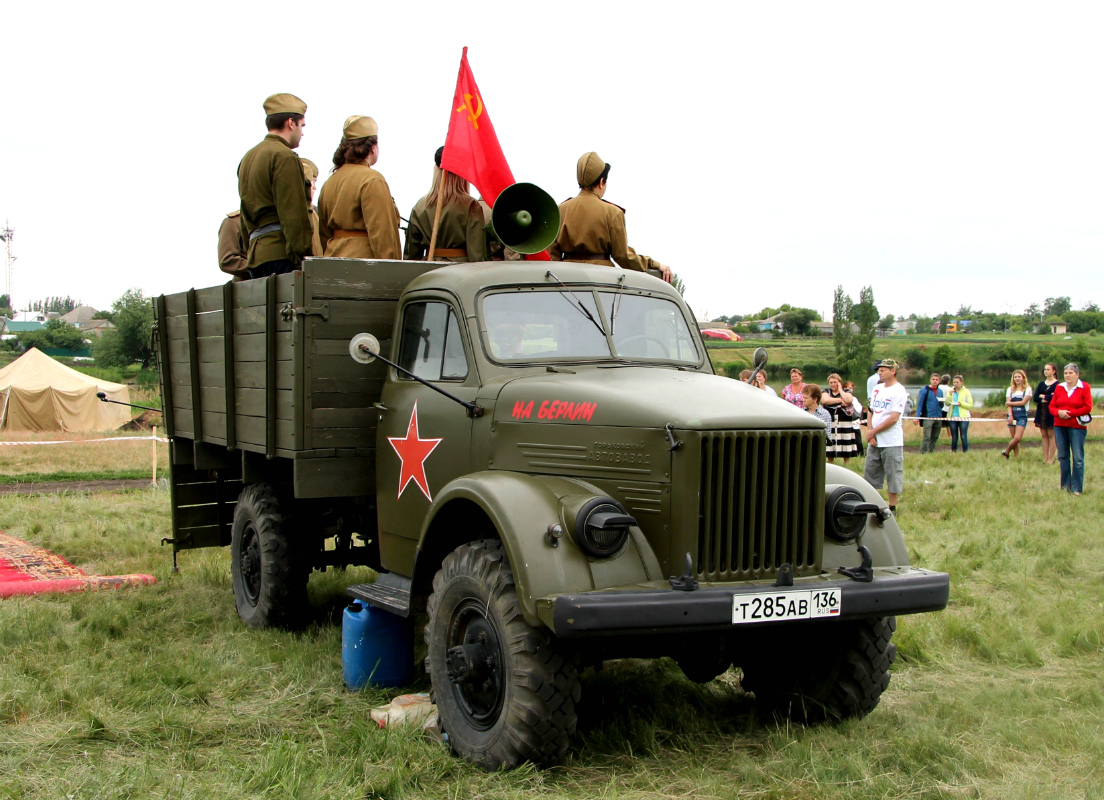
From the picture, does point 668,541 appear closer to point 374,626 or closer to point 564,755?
point 564,755

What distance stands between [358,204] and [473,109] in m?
1.02

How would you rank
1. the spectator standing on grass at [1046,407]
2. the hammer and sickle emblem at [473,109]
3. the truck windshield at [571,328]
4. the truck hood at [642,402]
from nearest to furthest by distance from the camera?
the truck hood at [642,402]
the truck windshield at [571,328]
the hammer and sickle emblem at [473,109]
the spectator standing on grass at [1046,407]

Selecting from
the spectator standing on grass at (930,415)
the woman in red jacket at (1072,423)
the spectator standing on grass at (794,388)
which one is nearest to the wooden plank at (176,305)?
the spectator standing on grass at (794,388)

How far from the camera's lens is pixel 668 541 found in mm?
4367

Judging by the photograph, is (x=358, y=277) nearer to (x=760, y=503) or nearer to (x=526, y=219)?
(x=526, y=219)

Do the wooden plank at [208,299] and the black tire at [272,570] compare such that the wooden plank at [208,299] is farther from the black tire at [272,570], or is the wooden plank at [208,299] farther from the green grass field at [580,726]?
the green grass field at [580,726]

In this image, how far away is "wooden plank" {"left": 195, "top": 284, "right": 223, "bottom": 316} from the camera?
7.10m

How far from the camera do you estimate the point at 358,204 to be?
6.77 m

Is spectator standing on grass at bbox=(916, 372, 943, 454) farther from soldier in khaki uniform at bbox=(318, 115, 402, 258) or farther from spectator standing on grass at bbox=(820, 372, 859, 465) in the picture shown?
soldier in khaki uniform at bbox=(318, 115, 402, 258)

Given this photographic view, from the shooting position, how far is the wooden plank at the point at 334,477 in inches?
238

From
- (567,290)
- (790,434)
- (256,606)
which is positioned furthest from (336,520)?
(790,434)

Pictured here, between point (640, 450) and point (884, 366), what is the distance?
775 cm

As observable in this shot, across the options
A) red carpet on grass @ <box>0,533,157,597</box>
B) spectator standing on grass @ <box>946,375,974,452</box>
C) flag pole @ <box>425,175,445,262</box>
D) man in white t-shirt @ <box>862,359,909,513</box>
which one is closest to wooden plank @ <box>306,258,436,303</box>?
flag pole @ <box>425,175,445,262</box>

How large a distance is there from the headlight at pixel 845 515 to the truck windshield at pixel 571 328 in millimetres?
1292
